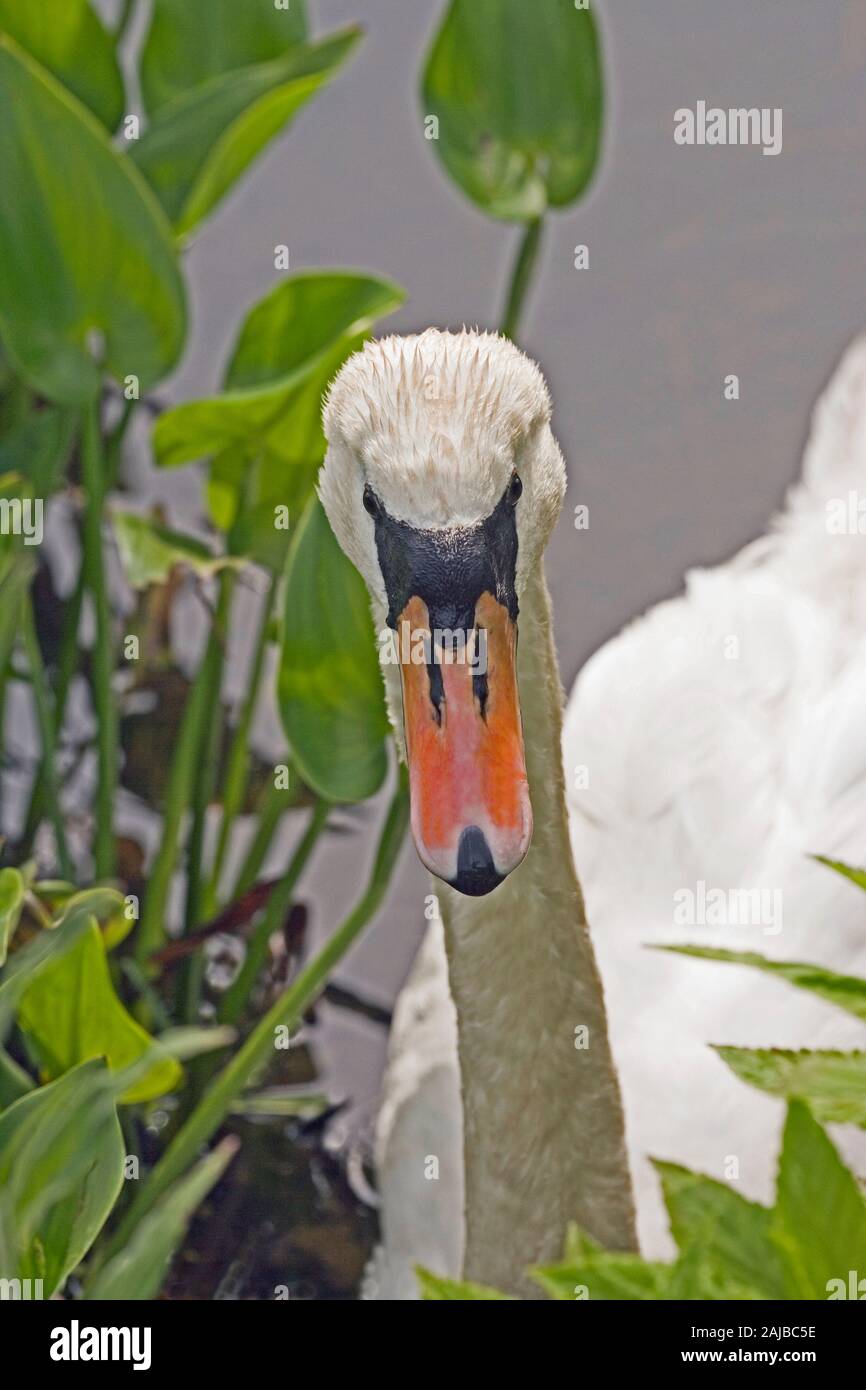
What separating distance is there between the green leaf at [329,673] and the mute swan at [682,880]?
0.82ft

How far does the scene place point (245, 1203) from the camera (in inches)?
111

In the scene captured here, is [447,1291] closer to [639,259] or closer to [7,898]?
[7,898]

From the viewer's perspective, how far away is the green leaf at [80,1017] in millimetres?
1784

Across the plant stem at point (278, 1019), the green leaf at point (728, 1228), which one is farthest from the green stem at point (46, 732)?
the green leaf at point (728, 1228)

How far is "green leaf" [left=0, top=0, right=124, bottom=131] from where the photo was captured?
227cm

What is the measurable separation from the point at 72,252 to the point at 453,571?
93cm

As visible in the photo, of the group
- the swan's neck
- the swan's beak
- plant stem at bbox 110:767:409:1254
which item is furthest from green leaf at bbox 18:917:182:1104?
the swan's beak

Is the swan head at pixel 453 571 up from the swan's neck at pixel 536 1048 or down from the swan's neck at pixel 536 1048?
up

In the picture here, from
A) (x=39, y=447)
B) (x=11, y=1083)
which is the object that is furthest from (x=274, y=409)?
(x=11, y=1083)

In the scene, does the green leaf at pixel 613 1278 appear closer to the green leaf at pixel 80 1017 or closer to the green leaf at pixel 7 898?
the green leaf at pixel 7 898

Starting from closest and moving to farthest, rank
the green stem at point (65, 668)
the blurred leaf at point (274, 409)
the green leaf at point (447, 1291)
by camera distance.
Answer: the green leaf at point (447, 1291) → the blurred leaf at point (274, 409) → the green stem at point (65, 668)

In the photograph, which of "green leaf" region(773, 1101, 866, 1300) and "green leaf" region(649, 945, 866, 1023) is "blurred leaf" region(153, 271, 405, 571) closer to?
"green leaf" region(649, 945, 866, 1023)
